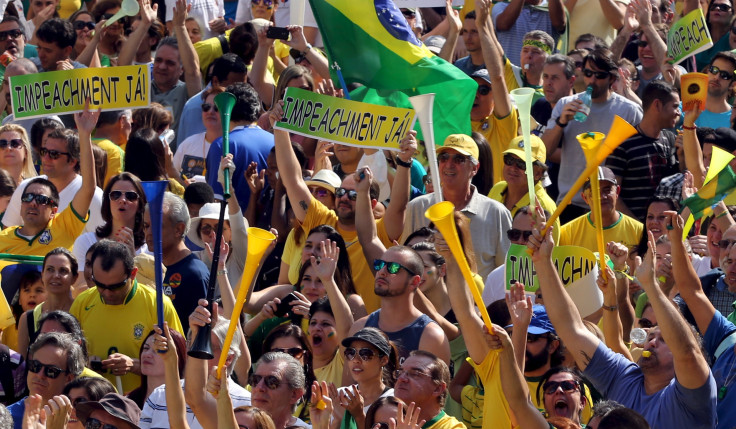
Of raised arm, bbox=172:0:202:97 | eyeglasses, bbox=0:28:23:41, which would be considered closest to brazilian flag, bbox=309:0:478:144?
raised arm, bbox=172:0:202:97

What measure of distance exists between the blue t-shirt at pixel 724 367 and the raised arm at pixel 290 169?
2.84 m

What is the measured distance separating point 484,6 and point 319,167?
1852 mm

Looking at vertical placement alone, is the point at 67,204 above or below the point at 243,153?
below

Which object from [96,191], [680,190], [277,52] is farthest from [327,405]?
[277,52]

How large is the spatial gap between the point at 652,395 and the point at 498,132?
4198 millimetres

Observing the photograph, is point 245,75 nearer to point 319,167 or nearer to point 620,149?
point 319,167

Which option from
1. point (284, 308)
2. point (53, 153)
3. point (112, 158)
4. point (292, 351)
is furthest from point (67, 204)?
point (292, 351)

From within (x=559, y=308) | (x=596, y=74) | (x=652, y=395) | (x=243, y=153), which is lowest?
(x=243, y=153)

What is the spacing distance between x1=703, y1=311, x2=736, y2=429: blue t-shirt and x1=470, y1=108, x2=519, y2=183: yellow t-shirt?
142 inches

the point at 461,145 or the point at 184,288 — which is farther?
the point at 461,145

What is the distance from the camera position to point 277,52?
42.4 ft

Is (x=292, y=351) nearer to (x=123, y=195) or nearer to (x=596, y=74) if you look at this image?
(x=123, y=195)

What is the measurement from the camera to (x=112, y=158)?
416 inches

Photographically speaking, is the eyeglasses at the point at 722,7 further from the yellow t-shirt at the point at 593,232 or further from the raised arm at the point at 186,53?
the raised arm at the point at 186,53
